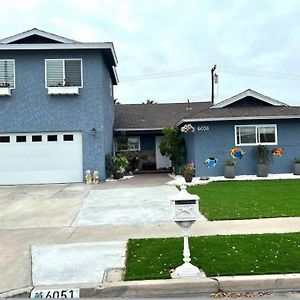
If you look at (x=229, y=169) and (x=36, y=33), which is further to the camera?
(x=36, y=33)

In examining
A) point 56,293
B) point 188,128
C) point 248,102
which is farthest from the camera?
point 248,102

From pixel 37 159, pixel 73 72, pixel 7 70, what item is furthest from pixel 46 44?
pixel 37 159

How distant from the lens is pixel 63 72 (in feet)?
60.6

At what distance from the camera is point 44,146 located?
18594 millimetres

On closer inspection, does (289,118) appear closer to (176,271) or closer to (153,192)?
(153,192)

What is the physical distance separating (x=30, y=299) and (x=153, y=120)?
21.2 metres

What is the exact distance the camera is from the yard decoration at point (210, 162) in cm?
1850

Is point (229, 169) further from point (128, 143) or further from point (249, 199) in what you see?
point (128, 143)

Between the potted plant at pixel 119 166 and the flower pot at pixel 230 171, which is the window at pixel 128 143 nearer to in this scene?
the potted plant at pixel 119 166

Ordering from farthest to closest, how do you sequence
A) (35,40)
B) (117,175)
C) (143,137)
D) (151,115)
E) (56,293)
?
(151,115), (143,137), (117,175), (35,40), (56,293)

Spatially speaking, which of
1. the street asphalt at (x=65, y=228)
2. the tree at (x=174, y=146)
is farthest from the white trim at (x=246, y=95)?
the street asphalt at (x=65, y=228)

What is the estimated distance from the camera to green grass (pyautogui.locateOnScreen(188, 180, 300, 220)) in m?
9.28

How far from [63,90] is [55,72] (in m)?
0.96

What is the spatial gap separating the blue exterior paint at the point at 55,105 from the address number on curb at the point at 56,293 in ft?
44.8
